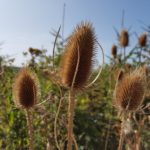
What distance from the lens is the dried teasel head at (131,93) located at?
7.63 ft

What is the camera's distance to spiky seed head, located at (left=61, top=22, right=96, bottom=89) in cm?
212

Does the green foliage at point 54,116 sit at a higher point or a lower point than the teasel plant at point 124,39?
lower

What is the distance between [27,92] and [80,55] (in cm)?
46

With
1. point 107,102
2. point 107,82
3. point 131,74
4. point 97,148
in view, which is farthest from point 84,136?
point 131,74

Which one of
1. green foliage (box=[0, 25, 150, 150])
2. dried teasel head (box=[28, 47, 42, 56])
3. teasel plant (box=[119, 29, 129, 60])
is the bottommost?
green foliage (box=[0, 25, 150, 150])

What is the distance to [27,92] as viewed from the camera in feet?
7.94

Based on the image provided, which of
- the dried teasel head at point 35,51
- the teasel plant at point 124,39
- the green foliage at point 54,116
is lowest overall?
the green foliage at point 54,116

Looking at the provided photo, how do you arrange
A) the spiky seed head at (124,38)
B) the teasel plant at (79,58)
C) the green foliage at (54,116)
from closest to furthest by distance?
1. the teasel plant at (79,58)
2. the green foliage at (54,116)
3. the spiky seed head at (124,38)

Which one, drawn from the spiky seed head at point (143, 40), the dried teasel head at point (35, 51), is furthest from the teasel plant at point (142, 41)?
the dried teasel head at point (35, 51)

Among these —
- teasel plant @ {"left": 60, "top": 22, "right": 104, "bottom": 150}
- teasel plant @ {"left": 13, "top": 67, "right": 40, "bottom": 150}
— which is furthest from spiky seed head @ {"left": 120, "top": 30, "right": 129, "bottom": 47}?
teasel plant @ {"left": 60, "top": 22, "right": 104, "bottom": 150}

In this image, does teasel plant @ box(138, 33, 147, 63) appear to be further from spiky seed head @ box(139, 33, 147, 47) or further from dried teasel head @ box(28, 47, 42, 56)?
dried teasel head @ box(28, 47, 42, 56)

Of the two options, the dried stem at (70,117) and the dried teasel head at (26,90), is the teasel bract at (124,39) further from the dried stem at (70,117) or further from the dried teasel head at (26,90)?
the dried stem at (70,117)

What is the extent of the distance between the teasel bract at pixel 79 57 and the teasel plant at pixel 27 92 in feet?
0.92

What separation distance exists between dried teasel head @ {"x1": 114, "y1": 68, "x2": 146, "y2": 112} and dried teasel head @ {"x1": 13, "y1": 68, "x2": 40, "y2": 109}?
47cm
